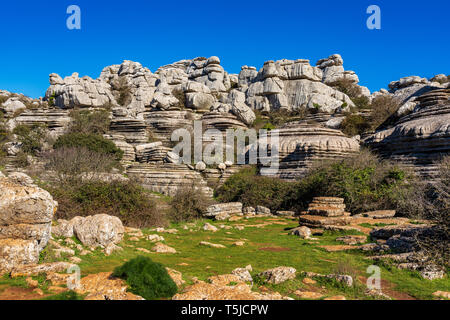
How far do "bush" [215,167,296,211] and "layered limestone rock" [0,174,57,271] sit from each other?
11.8m

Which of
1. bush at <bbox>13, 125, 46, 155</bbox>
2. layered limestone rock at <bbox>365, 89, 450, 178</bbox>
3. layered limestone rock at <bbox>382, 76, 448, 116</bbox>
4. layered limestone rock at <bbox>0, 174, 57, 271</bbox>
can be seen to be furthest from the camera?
layered limestone rock at <bbox>382, 76, 448, 116</bbox>

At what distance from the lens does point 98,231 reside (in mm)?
5719

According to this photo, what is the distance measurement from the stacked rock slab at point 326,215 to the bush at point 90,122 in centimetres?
2230

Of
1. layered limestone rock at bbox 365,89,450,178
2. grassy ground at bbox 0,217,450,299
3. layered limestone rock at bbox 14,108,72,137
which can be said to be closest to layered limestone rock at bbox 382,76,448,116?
layered limestone rock at bbox 365,89,450,178

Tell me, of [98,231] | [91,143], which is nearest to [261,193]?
[98,231]

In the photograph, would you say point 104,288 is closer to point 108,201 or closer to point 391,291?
point 391,291

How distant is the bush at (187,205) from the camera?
464 inches

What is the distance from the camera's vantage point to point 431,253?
5031mm

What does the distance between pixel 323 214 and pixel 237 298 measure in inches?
310

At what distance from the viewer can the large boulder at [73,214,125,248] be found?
5.64 meters

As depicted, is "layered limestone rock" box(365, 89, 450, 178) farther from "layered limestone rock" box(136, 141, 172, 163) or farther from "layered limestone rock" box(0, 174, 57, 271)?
"layered limestone rock" box(136, 141, 172, 163)

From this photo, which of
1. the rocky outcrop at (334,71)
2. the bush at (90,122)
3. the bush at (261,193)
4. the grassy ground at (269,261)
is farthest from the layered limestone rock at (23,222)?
the rocky outcrop at (334,71)
